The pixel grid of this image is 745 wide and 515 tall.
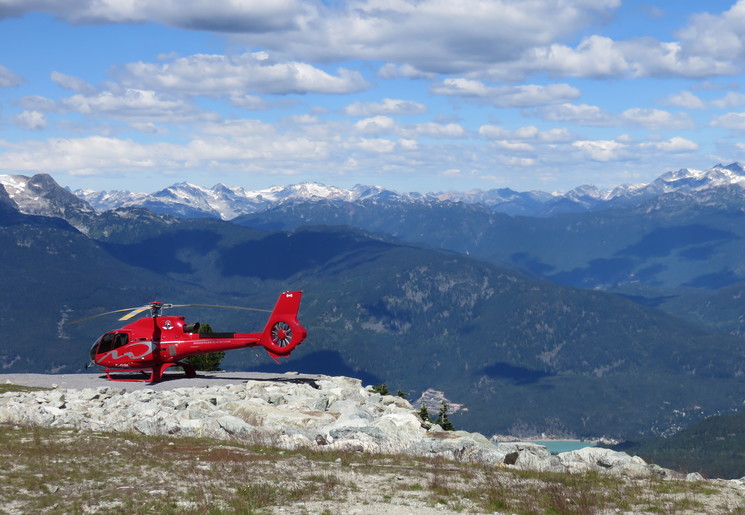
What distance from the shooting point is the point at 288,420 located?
44.2 metres

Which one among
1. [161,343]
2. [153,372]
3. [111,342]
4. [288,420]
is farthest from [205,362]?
[288,420]

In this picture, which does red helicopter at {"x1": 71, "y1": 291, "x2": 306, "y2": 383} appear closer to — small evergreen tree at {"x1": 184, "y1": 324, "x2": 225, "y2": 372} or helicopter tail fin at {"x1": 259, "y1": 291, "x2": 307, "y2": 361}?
helicopter tail fin at {"x1": 259, "y1": 291, "x2": 307, "y2": 361}

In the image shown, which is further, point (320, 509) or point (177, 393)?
point (177, 393)

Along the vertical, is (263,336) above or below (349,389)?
above

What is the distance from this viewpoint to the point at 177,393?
177 feet

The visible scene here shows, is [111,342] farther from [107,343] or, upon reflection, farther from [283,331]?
[283,331]

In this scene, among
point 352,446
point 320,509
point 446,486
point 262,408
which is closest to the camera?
point 320,509

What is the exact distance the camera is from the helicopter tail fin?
5984 centimetres

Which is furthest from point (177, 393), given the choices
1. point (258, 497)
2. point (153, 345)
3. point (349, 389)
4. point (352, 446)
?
point (258, 497)

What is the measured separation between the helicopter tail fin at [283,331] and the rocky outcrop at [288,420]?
10.4 ft

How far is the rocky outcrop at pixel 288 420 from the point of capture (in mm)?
36594

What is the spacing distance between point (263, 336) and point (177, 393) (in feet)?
28.1

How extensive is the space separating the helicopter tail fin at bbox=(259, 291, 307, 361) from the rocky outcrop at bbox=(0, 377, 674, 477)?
3155 mm

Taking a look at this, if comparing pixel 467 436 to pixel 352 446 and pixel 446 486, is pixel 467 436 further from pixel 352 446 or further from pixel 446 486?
pixel 446 486
